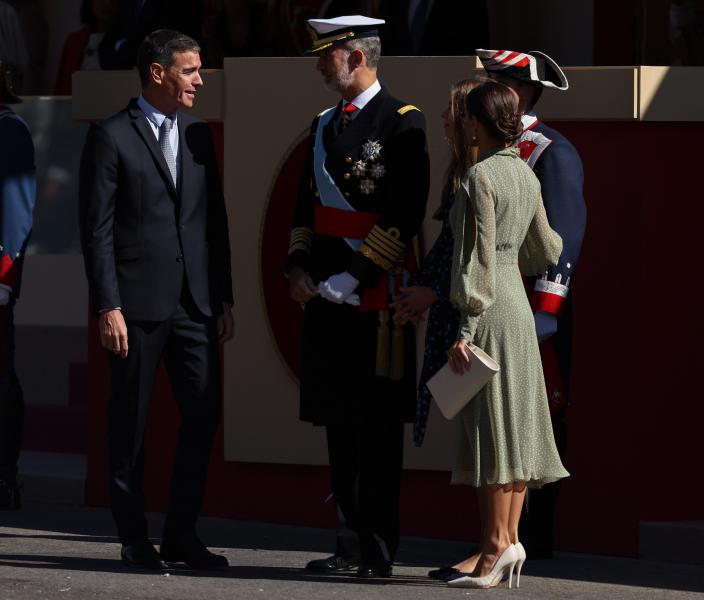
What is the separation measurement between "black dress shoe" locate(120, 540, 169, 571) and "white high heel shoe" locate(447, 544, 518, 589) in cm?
104

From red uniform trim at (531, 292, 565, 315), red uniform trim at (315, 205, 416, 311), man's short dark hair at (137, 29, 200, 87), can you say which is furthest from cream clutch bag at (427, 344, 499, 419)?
man's short dark hair at (137, 29, 200, 87)

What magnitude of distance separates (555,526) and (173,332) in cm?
164

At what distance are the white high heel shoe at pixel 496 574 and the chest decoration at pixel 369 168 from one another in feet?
4.22

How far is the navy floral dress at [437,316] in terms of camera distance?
7.38 metres

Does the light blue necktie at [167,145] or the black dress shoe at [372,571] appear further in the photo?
the light blue necktie at [167,145]

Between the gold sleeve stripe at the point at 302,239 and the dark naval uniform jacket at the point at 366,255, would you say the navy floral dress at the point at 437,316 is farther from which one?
the gold sleeve stripe at the point at 302,239

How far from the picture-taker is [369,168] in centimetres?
750

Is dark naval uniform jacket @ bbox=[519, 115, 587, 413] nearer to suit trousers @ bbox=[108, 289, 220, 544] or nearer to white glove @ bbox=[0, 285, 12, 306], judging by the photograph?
suit trousers @ bbox=[108, 289, 220, 544]

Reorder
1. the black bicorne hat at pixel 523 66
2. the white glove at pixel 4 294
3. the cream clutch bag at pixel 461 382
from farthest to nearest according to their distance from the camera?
the white glove at pixel 4 294 < the black bicorne hat at pixel 523 66 < the cream clutch bag at pixel 461 382

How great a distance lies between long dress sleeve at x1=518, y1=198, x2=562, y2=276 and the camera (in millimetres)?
7375

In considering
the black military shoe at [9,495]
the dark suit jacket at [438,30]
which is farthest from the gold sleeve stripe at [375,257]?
the black military shoe at [9,495]

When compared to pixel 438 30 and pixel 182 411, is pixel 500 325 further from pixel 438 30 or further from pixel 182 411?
pixel 438 30

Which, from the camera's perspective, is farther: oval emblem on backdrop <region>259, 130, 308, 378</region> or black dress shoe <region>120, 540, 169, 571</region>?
oval emblem on backdrop <region>259, 130, 308, 378</region>

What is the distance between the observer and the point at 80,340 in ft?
36.4
